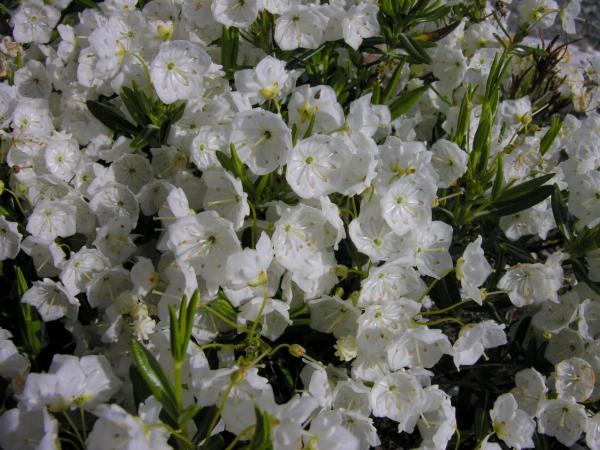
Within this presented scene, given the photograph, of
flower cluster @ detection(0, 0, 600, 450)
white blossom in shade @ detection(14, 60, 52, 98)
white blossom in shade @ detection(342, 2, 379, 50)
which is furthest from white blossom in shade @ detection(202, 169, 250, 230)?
white blossom in shade @ detection(14, 60, 52, 98)

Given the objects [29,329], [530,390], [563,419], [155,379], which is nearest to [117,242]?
[29,329]

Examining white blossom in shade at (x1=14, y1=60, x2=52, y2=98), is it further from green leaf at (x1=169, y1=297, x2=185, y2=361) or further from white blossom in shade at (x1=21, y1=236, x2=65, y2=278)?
green leaf at (x1=169, y1=297, x2=185, y2=361)

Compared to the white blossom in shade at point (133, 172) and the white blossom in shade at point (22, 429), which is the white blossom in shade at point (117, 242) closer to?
the white blossom in shade at point (133, 172)

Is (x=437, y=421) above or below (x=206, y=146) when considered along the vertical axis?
below

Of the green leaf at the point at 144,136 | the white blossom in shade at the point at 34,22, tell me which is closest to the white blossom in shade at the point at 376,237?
the green leaf at the point at 144,136

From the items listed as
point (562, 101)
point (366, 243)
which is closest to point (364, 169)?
point (366, 243)

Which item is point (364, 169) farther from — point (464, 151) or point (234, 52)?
point (234, 52)

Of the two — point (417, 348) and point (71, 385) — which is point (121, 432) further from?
point (417, 348)
